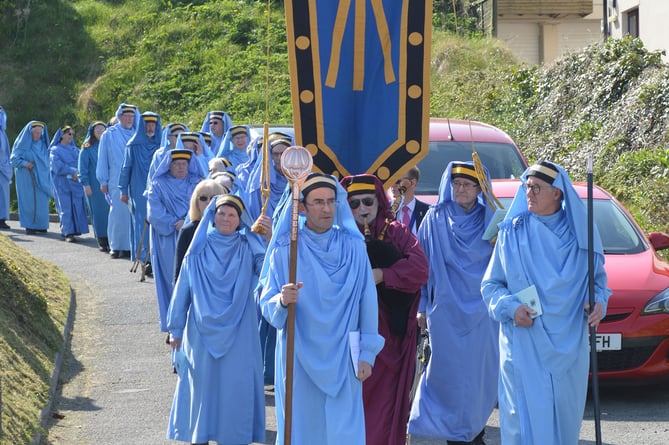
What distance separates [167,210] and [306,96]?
13.6 feet

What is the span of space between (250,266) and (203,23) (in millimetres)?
26171

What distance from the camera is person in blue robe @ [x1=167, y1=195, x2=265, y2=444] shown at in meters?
8.06

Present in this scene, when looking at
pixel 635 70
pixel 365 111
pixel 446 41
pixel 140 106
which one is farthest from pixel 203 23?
pixel 365 111

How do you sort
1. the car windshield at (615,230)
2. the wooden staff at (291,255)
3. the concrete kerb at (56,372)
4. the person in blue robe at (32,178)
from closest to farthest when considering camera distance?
the wooden staff at (291,255), the concrete kerb at (56,372), the car windshield at (615,230), the person in blue robe at (32,178)

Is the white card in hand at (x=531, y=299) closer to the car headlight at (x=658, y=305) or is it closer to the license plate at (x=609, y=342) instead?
the license plate at (x=609, y=342)

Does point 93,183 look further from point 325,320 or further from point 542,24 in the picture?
point 542,24

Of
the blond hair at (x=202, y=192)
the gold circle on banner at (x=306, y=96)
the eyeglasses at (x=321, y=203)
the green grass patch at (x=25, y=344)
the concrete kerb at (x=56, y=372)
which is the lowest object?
the concrete kerb at (x=56, y=372)

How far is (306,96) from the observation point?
326 inches

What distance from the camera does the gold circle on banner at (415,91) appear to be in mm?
8406

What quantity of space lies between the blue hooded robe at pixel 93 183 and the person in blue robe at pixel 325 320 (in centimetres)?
1271

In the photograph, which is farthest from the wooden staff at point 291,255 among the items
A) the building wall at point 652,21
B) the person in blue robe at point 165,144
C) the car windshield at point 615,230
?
the building wall at point 652,21

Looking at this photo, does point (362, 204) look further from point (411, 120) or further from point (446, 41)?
point (446, 41)

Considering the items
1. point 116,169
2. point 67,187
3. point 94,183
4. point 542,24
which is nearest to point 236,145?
point 116,169

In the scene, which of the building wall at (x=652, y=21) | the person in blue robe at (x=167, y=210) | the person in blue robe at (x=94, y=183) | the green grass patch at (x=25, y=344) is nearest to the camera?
the green grass patch at (x=25, y=344)
